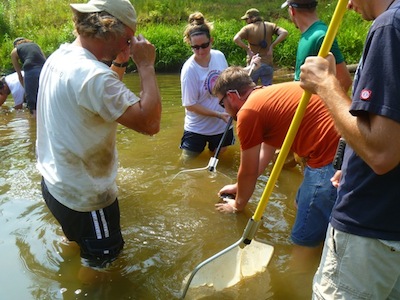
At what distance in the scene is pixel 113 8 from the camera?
2.46 metres

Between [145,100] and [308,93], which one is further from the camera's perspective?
[145,100]

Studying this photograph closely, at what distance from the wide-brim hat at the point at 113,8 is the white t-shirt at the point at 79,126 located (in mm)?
235

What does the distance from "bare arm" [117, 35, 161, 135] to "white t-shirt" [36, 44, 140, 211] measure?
0.06 m

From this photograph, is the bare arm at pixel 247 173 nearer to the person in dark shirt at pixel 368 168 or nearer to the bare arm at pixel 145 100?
the bare arm at pixel 145 100

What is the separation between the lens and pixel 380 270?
1668 millimetres

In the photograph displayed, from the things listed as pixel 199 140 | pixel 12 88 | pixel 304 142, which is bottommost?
pixel 12 88

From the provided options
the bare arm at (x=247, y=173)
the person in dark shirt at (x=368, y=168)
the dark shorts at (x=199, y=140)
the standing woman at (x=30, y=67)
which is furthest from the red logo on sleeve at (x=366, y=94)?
the standing woman at (x=30, y=67)

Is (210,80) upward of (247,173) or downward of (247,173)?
upward

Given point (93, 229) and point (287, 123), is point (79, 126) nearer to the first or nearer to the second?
point (93, 229)

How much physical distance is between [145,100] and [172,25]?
1740 cm

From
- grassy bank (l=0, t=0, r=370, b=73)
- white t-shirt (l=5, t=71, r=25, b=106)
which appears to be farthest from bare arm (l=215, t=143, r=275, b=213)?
grassy bank (l=0, t=0, r=370, b=73)

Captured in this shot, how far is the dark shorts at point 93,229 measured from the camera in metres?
2.74

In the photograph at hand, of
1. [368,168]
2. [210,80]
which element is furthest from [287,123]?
[210,80]

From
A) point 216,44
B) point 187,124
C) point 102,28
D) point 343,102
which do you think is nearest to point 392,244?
point 343,102
